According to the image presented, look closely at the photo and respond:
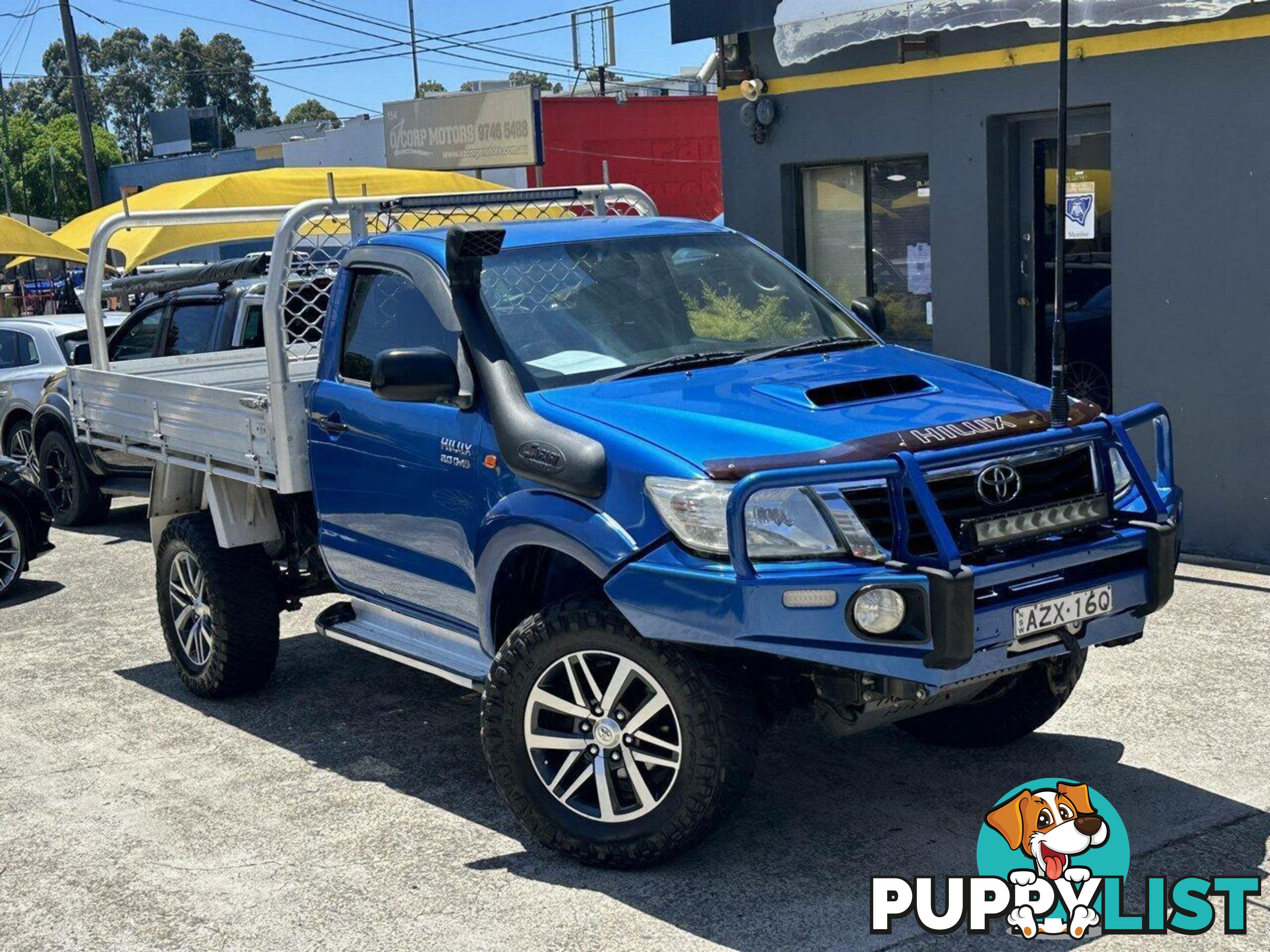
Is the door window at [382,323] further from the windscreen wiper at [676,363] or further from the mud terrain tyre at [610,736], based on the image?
the mud terrain tyre at [610,736]

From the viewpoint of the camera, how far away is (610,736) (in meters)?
5.08

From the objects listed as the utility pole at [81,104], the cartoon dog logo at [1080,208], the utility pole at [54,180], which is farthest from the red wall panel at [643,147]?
the utility pole at [54,180]

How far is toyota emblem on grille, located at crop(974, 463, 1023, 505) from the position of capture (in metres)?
4.91

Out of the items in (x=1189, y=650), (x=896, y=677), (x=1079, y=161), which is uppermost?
(x=1079, y=161)

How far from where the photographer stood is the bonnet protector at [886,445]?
4.82 m

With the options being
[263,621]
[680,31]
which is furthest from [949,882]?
[680,31]

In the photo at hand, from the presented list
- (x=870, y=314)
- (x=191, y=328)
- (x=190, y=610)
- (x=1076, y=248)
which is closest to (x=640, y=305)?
(x=870, y=314)

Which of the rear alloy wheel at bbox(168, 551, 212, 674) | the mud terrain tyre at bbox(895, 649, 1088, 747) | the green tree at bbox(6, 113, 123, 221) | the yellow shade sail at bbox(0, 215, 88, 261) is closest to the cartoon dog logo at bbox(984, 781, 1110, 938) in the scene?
the mud terrain tyre at bbox(895, 649, 1088, 747)

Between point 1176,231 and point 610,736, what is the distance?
5828mm

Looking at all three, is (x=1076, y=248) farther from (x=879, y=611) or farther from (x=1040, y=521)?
(x=879, y=611)

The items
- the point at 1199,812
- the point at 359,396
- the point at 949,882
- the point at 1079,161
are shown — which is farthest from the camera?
the point at 1079,161

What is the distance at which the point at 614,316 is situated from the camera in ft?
19.8

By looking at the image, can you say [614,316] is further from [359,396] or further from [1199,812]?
[1199,812]

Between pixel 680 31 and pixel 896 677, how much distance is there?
8.55m
